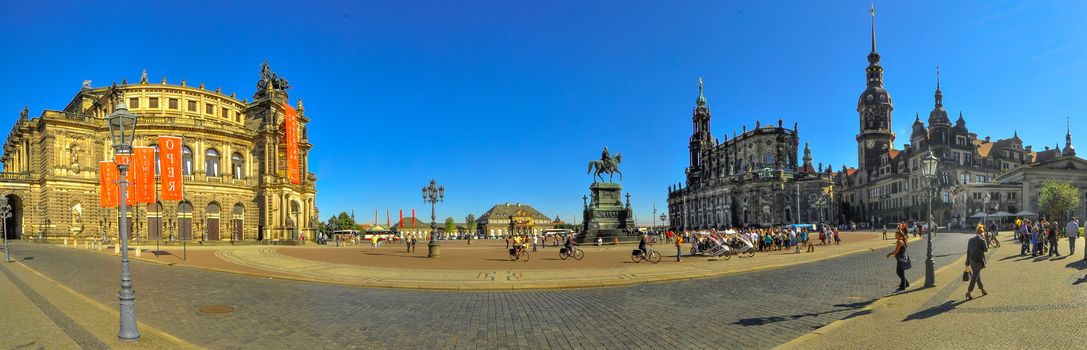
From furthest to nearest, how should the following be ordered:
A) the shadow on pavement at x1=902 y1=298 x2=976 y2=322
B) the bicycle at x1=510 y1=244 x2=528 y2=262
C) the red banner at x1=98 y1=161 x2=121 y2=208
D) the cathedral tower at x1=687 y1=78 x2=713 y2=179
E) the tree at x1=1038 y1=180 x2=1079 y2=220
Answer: the cathedral tower at x1=687 y1=78 x2=713 y2=179 < the tree at x1=1038 y1=180 x2=1079 y2=220 < the red banner at x1=98 y1=161 x2=121 y2=208 < the bicycle at x1=510 y1=244 x2=528 y2=262 < the shadow on pavement at x1=902 y1=298 x2=976 y2=322

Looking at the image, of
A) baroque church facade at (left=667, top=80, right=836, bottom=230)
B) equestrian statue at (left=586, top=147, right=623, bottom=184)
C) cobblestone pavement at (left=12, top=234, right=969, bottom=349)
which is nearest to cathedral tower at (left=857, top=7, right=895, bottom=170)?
baroque church facade at (left=667, top=80, right=836, bottom=230)

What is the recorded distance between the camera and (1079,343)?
23.2 ft

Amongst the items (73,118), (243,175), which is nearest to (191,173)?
(243,175)

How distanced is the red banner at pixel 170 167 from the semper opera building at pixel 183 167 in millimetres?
8591

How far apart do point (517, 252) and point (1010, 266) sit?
61.6ft

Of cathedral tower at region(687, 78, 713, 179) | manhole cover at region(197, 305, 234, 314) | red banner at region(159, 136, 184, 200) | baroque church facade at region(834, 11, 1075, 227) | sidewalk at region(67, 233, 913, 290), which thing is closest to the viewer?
manhole cover at region(197, 305, 234, 314)

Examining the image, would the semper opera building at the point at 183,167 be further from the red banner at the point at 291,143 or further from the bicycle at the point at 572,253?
the bicycle at the point at 572,253

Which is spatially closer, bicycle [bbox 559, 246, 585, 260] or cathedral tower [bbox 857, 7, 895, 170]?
bicycle [bbox 559, 246, 585, 260]

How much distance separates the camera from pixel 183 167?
2087 inches

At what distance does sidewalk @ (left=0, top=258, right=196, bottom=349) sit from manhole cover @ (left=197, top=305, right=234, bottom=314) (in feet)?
4.74

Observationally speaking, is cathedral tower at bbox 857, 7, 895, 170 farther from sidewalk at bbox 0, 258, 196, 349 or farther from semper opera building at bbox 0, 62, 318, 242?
sidewalk at bbox 0, 258, 196, 349

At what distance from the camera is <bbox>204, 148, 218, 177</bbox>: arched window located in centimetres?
5463

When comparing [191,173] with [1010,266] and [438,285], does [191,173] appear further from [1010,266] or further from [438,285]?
[1010,266]

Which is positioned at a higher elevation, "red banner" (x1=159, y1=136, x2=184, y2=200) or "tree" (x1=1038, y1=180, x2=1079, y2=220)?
"red banner" (x1=159, y1=136, x2=184, y2=200)
